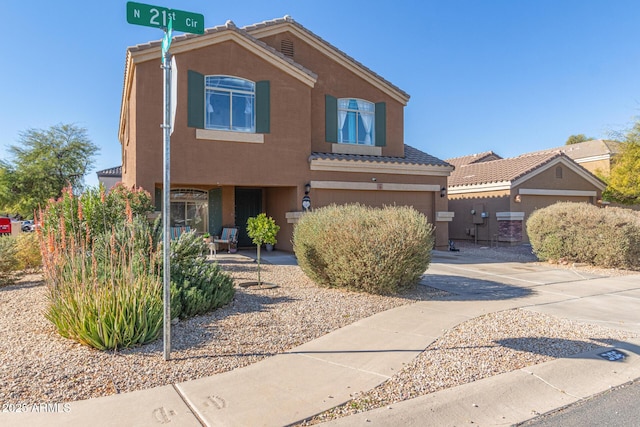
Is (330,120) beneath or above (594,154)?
beneath

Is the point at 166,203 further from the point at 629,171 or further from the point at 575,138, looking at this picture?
the point at 575,138

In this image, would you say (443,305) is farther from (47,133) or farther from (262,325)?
(47,133)

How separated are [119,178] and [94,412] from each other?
23.2m

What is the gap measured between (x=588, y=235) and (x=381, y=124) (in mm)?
8001

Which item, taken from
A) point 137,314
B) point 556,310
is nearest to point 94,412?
point 137,314

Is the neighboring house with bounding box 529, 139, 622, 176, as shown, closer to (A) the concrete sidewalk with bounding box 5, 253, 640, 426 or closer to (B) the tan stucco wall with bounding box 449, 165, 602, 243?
(B) the tan stucco wall with bounding box 449, 165, 602, 243

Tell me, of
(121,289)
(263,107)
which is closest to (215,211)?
(263,107)

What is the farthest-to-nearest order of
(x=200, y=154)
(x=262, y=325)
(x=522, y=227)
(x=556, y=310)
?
1. (x=522, y=227)
2. (x=200, y=154)
3. (x=556, y=310)
4. (x=262, y=325)

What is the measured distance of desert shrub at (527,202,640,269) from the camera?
12.5 m

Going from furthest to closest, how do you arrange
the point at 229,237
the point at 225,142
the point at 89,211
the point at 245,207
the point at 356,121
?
the point at 356,121 → the point at 245,207 → the point at 229,237 → the point at 225,142 → the point at 89,211

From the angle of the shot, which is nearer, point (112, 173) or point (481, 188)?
point (481, 188)

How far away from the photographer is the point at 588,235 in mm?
12938

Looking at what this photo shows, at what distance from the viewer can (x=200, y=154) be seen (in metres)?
12.8

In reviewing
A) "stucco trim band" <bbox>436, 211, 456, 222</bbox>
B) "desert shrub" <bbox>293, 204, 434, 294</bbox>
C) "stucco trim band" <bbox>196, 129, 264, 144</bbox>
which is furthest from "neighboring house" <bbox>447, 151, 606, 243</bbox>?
"desert shrub" <bbox>293, 204, 434, 294</bbox>
